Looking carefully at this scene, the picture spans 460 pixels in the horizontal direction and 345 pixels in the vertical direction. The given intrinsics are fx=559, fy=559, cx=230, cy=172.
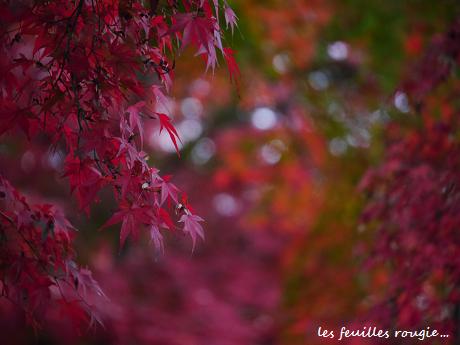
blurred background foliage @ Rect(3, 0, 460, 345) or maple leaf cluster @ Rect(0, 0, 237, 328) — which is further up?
blurred background foliage @ Rect(3, 0, 460, 345)

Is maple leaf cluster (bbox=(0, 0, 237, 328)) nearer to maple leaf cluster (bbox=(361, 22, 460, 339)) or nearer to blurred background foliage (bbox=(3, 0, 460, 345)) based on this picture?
maple leaf cluster (bbox=(361, 22, 460, 339))

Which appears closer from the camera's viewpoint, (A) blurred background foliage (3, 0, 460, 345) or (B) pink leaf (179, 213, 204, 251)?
(B) pink leaf (179, 213, 204, 251)

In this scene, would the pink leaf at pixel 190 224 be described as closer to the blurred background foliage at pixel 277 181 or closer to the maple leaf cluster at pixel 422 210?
the maple leaf cluster at pixel 422 210

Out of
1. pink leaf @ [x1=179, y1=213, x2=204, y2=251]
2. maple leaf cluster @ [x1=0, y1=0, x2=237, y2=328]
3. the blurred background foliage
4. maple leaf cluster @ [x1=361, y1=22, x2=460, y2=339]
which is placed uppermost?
the blurred background foliage

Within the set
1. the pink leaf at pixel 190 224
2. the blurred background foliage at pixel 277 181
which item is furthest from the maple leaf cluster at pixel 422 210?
the pink leaf at pixel 190 224

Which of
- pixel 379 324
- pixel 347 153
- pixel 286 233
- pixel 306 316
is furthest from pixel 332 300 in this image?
pixel 286 233

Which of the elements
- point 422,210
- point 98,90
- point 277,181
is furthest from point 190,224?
point 277,181

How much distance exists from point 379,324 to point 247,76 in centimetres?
409

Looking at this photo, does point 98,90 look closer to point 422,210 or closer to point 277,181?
point 422,210

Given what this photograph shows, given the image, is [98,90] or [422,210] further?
[422,210]

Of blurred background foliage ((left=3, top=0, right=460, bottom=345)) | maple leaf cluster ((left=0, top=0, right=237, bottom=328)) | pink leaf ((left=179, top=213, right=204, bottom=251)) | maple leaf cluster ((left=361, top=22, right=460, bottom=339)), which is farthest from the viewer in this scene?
blurred background foliage ((left=3, top=0, right=460, bottom=345))

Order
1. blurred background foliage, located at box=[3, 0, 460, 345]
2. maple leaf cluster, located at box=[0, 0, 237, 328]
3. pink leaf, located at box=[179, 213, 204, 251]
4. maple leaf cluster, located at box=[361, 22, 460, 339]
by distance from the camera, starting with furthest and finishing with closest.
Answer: blurred background foliage, located at box=[3, 0, 460, 345] → maple leaf cluster, located at box=[361, 22, 460, 339] → pink leaf, located at box=[179, 213, 204, 251] → maple leaf cluster, located at box=[0, 0, 237, 328]

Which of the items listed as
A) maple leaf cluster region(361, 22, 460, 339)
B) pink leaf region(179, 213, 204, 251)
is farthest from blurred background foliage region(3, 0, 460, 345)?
pink leaf region(179, 213, 204, 251)

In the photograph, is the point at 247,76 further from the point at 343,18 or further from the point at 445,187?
the point at 445,187
